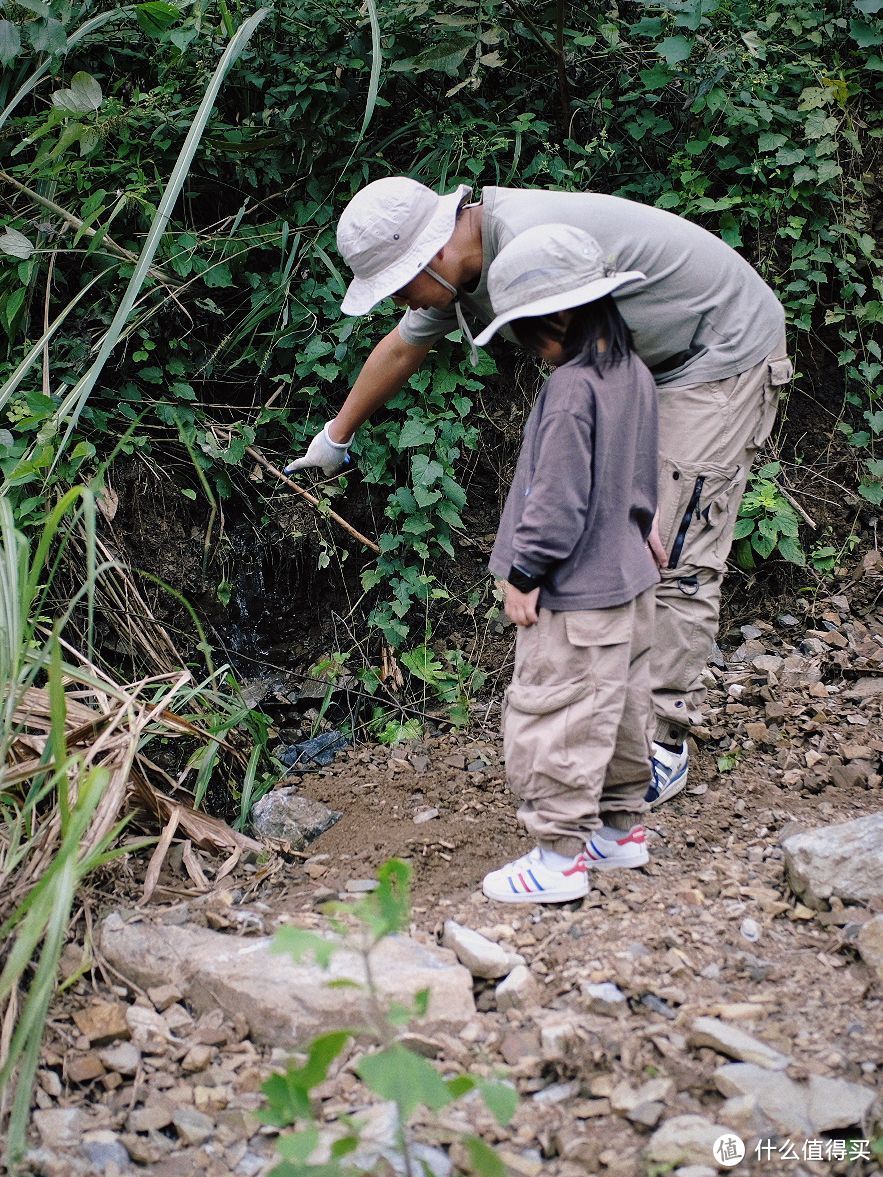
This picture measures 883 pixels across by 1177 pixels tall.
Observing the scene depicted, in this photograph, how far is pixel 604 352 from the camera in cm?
Result: 216

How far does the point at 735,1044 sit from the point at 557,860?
0.58 m

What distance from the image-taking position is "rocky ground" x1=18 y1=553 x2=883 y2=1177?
1.68 metres

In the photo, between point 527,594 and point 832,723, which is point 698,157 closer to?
point 832,723

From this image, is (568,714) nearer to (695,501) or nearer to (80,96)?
(695,501)

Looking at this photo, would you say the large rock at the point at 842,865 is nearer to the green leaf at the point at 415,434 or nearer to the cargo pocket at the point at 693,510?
the cargo pocket at the point at 693,510

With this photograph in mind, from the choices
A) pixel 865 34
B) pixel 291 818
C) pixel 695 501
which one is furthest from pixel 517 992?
pixel 865 34

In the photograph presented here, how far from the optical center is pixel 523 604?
7.30 ft

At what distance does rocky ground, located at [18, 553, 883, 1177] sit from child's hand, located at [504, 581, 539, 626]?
1.99 feet

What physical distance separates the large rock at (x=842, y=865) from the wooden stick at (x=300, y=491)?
1.77 metres

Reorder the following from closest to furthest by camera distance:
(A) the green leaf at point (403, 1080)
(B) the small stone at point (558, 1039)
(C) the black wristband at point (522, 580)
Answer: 1. (A) the green leaf at point (403, 1080)
2. (B) the small stone at point (558, 1039)
3. (C) the black wristband at point (522, 580)

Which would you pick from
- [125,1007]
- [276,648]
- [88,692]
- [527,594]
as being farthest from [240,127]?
[125,1007]

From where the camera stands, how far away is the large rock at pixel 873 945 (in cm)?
203

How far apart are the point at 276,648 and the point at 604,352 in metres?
2.03

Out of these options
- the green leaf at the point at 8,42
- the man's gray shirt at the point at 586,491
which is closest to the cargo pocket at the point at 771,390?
the man's gray shirt at the point at 586,491
